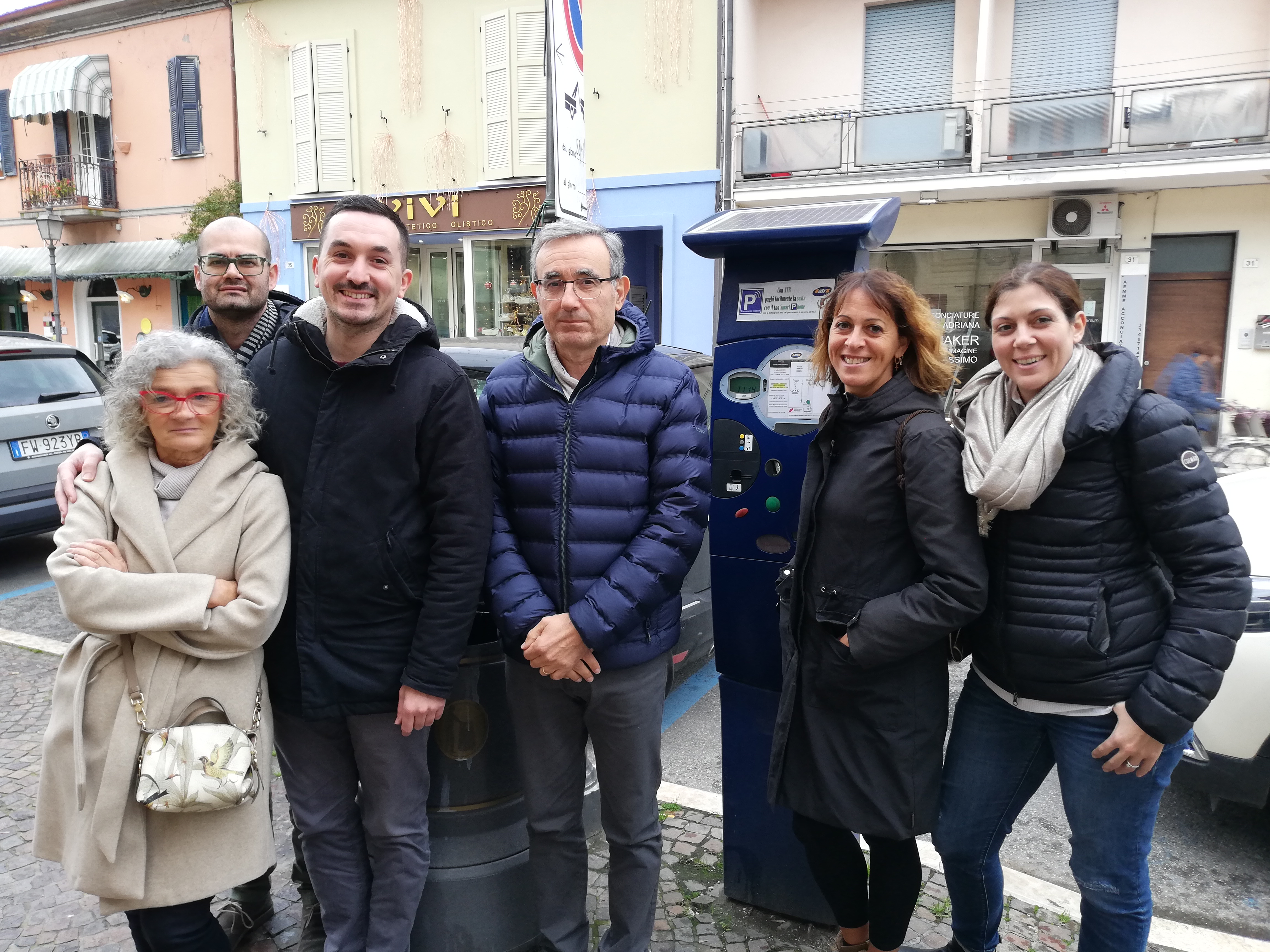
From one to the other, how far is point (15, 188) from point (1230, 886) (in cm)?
2203

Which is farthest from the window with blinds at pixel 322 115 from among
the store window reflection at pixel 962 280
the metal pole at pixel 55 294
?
the store window reflection at pixel 962 280

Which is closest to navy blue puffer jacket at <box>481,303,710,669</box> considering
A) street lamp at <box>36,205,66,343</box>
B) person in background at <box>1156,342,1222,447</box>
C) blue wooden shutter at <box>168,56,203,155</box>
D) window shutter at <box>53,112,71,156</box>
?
person in background at <box>1156,342,1222,447</box>

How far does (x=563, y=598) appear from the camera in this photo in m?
2.18

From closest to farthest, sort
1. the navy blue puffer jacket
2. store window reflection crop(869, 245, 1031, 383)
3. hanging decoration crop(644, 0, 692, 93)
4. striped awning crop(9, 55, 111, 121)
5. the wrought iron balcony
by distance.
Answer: the navy blue puffer jacket → hanging decoration crop(644, 0, 692, 93) → store window reflection crop(869, 245, 1031, 383) → striped awning crop(9, 55, 111, 121) → the wrought iron balcony

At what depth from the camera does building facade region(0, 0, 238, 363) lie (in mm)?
15281

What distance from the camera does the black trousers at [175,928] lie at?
1974 millimetres

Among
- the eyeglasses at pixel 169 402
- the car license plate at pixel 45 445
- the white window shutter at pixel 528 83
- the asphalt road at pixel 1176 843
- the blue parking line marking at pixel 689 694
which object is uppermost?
the white window shutter at pixel 528 83

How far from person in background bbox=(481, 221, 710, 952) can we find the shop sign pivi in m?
10.9

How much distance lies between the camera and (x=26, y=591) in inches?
236

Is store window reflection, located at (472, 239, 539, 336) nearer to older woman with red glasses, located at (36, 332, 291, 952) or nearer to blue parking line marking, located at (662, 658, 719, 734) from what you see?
blue parking line marking, located at (662, 658, 719, 734)

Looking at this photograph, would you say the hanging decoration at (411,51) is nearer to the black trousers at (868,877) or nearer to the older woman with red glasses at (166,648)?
the older woman with red glasses at (166,648)

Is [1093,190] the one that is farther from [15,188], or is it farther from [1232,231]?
[15,188]

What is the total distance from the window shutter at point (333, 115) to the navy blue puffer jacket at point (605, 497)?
1337 centimetres

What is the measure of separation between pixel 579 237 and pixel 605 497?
0.65 meters
